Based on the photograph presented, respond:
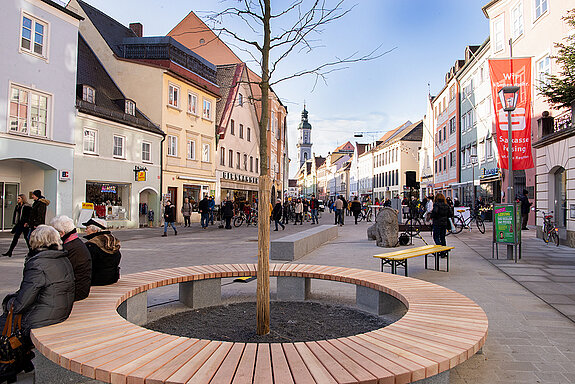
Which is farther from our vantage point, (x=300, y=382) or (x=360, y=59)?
(x=360, y=59)

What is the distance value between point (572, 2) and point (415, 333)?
64.5 feet

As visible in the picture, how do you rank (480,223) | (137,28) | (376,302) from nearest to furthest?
(376,302)
(480,223)
(137,28)

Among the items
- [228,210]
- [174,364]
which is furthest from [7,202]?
[174,364]

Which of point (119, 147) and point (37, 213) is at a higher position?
point (119, 147)

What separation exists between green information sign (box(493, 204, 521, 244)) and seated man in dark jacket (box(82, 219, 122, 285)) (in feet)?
31.5

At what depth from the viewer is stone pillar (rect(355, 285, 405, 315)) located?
5.95m

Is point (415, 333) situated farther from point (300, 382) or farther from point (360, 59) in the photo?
point (360, 59)

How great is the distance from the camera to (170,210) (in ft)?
63.2

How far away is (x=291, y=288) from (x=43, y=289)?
3892 millimetres

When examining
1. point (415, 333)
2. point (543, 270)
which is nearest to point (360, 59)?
point (415, 333)

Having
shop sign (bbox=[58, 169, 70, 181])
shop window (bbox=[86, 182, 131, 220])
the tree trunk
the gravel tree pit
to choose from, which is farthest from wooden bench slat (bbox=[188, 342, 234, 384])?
shop window (bbox=[86, 182, 131, 220])

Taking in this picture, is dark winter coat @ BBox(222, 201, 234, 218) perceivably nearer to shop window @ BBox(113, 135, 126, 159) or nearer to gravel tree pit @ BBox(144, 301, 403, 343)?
shop window @ BBox(113, 135, 126, 159)

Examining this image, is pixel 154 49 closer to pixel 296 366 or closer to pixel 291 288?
pixel 291 288

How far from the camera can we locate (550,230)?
49.4 ft
